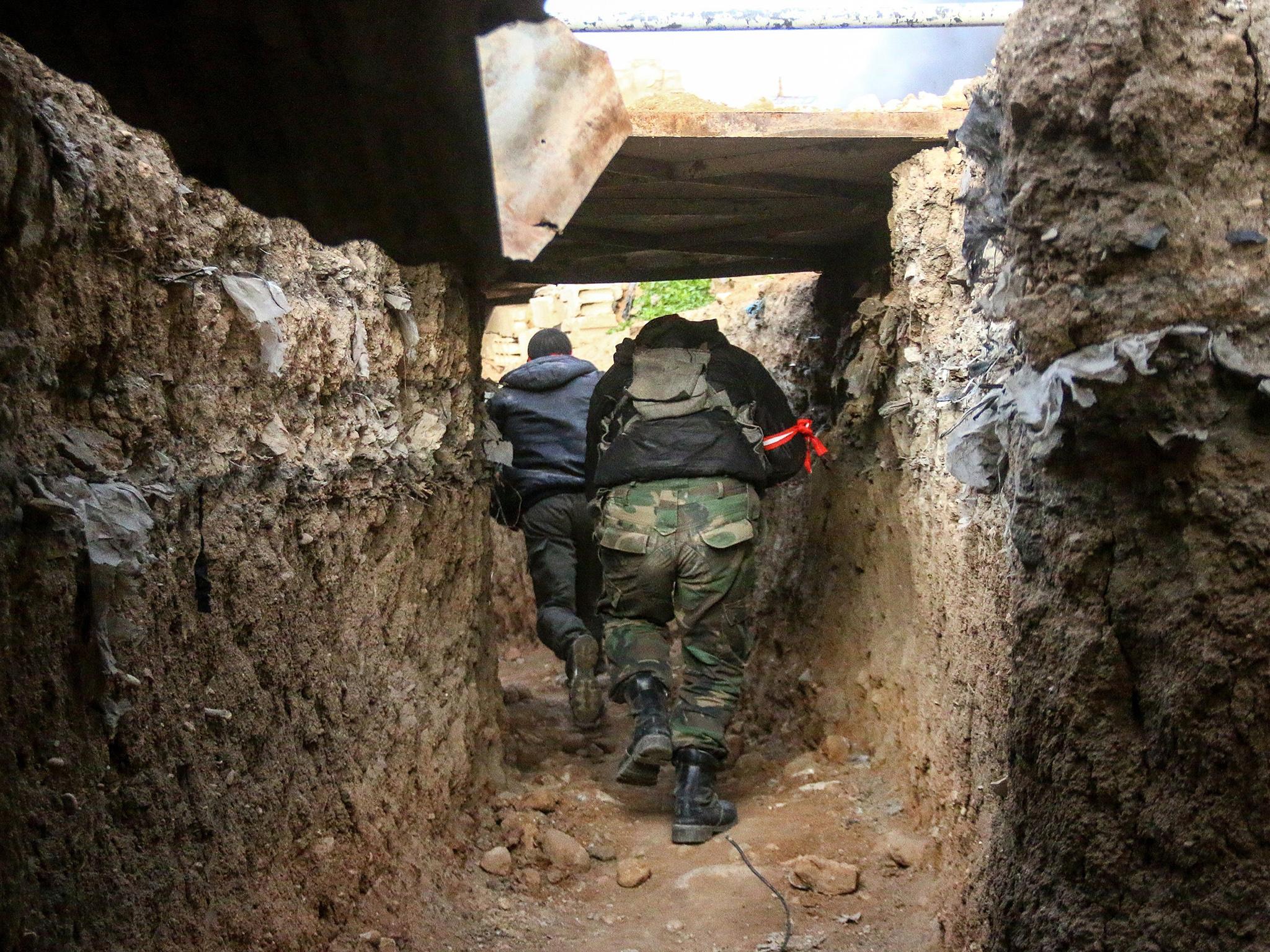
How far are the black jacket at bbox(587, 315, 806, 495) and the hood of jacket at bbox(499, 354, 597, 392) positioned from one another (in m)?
→ 0.69

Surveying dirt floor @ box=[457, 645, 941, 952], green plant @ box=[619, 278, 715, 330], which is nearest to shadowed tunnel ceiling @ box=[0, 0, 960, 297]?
dirt floor @ box=[457, 645, 941, 952]

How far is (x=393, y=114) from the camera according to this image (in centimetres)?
137

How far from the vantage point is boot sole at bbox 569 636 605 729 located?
15.6ft

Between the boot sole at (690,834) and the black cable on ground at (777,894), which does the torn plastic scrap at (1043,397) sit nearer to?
the black cable on ground at (777,894)

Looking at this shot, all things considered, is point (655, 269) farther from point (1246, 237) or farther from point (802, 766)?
point (1246, 237)

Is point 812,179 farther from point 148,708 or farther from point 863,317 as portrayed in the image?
point 148,708

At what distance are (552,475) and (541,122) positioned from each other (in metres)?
4.06

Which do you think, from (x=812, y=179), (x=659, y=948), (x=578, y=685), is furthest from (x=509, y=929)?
(x=812, y=179)

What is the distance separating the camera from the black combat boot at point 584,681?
477 centimetres

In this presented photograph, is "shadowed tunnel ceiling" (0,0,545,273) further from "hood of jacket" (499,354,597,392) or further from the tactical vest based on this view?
"hood of jacket" (499,354,597,392)

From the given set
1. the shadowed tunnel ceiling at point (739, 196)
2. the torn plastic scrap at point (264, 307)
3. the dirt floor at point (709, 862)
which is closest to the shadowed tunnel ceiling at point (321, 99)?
the torn plastic scrap at point (264, 307)

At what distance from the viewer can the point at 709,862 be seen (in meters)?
3.84

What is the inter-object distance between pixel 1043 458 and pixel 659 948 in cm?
224

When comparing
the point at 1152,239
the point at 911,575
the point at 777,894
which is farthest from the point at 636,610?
the point at 1152,239
